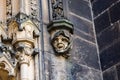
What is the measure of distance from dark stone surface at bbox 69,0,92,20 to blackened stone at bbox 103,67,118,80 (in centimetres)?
78

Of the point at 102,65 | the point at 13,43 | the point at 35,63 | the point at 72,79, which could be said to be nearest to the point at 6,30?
the point at 13,43

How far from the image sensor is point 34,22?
4.40 m

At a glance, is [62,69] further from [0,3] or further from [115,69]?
[0,3]

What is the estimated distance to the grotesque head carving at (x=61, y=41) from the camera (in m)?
4.32

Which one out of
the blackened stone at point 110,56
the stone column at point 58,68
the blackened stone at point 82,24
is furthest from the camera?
the blackened stone at point 82,24

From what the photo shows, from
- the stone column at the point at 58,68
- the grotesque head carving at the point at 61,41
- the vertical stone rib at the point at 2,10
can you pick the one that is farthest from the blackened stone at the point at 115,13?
the vertical stone rib at the point at 2,10

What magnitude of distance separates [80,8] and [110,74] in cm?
94

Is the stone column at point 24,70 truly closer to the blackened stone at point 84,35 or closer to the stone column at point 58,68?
the stone column at point 58,68

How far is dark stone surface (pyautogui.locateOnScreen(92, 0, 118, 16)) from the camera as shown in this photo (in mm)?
4971

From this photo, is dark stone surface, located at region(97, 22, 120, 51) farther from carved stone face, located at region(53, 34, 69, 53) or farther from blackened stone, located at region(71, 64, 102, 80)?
carved stone face, located at region(53, 34, 69, 53)

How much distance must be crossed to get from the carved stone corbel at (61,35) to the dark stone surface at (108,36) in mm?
476

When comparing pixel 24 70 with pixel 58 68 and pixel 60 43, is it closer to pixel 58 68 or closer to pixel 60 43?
pixel 58 68

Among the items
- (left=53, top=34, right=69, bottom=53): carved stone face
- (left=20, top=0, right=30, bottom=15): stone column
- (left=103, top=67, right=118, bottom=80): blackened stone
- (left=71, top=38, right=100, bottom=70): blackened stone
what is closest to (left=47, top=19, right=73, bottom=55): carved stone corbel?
(left=53, top=34, right=69, bottom=53): carved stone face

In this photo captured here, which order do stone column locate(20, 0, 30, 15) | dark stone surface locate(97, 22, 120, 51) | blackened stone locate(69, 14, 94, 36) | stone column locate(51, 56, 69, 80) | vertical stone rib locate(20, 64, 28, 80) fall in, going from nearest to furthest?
vertical stone rib locate(20, 64, 28, 80), stone column locate(51, 56, 69, 80), stone column locate(20, 0, 30, 15), dark stone surface locate(97, 22, 120, 51), blackened stone locate(69, 14, 94, 36)
